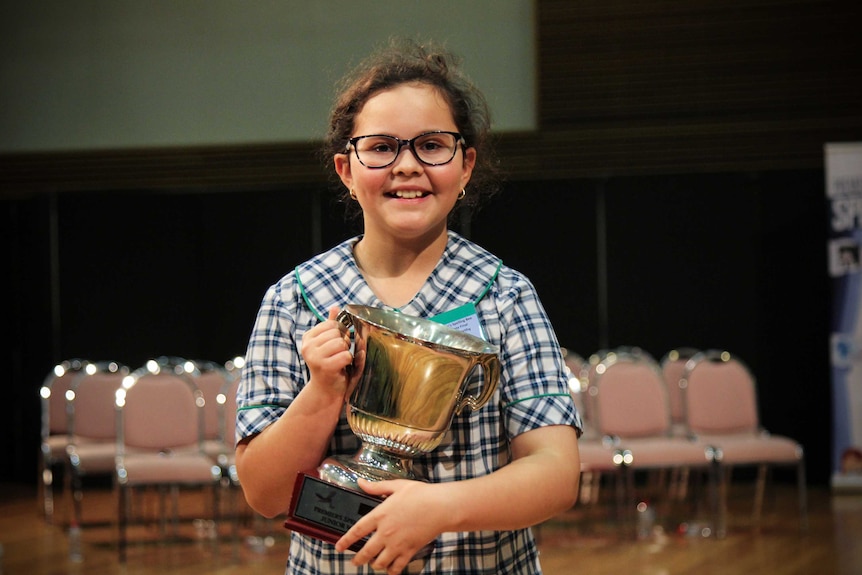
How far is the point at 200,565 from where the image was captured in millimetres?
5453

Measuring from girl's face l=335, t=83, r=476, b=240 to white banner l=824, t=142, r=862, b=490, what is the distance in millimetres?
6991

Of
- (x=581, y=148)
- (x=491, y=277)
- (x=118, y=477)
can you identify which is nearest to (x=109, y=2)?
(x=581, y=148)

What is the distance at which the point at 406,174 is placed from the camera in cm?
118

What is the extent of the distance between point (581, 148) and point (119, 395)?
14.9 ft

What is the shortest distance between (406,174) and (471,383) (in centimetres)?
24

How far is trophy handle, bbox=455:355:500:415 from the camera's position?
1097 millimetres

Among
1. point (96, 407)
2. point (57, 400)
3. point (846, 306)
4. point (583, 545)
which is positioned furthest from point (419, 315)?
point (846, 306)

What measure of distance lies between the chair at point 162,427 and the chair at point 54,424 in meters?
1.18

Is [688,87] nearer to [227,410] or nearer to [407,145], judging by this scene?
[227,410]

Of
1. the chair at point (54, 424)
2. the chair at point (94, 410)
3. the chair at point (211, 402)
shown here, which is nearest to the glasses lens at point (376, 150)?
the chair at point (211, 402)

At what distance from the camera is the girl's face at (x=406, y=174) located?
118 cm

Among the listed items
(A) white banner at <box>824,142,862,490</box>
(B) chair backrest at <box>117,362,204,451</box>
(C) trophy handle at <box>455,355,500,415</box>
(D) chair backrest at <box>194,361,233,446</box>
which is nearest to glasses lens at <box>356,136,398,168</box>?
(C) trophy handle at <box>455,355,500,415</box>

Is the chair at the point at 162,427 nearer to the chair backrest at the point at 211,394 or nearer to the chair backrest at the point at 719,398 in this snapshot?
the chair backrest at the point at 211,394

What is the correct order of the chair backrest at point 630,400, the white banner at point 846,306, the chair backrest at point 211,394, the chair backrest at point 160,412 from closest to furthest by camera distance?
the chair backrest at point 160,412 < the chair backrest at point 630,400 < the chair backrest at point 211,394 < the white banner at point 846,306
